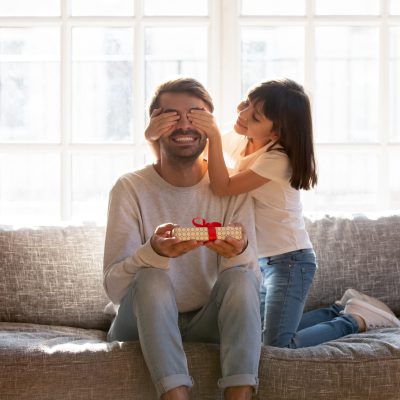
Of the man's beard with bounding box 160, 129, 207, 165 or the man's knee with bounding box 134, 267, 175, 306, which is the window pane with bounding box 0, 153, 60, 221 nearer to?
the man's beard with bounding box 160, 129, 207, 165

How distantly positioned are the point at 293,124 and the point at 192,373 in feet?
2.81

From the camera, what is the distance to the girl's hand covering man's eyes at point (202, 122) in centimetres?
261

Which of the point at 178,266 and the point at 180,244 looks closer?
the point at 180,244

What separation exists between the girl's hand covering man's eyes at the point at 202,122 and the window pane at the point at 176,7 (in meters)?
1.29

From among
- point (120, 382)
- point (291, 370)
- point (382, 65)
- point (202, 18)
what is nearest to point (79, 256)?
point (120, 382)

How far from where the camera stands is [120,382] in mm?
2385

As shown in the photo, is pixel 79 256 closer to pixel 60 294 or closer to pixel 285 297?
pixel 60 294

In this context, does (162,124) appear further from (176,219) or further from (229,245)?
(229,245)

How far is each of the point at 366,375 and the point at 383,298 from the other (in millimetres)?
725

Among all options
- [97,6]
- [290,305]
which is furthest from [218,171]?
[97,6]

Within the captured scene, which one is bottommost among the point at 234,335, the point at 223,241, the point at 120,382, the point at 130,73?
the point at 120,382

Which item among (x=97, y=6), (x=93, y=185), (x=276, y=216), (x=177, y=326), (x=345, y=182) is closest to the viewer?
(x=177, y=326)

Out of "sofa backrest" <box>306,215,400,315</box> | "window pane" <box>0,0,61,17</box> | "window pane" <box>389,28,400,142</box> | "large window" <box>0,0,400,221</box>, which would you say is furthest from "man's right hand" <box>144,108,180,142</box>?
"window pane" <box>389,28,400,142</box>

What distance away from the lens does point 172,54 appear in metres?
3.93
